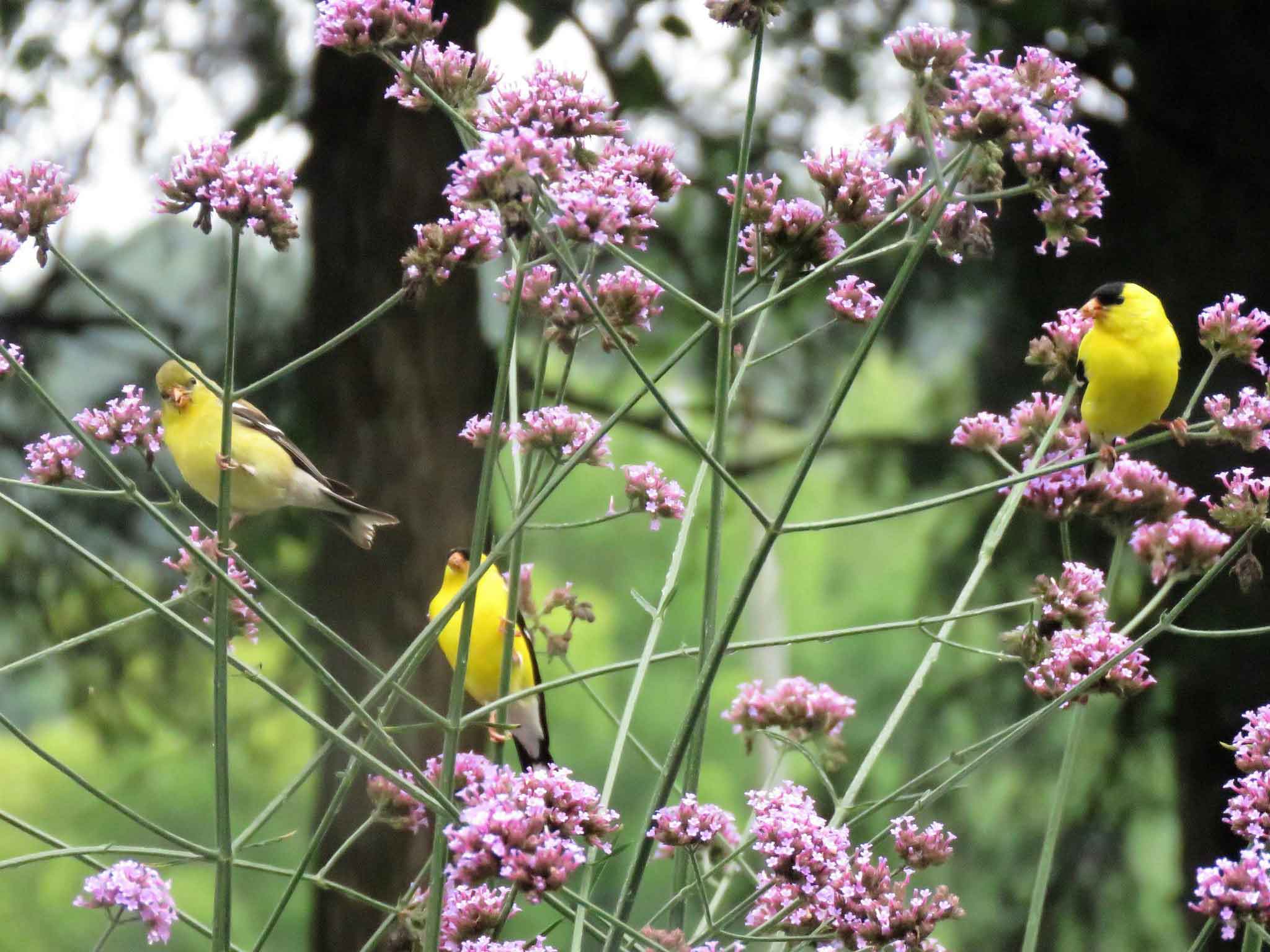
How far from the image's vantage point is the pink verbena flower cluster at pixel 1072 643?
1.75 m

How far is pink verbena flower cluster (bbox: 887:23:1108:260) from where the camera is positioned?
1.48 m

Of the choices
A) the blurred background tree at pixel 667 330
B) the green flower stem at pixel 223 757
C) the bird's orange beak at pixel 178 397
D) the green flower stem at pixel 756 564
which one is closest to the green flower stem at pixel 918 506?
the green flower stem at pixel 756 564

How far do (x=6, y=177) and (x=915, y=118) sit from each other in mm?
1009

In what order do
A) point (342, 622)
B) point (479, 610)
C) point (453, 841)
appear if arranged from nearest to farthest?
1. point (453, 841)
2. point (479, 610)
3. point (342, 622)

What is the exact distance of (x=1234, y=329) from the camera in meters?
1.93

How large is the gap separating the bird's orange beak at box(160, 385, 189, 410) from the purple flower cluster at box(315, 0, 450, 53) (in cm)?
102

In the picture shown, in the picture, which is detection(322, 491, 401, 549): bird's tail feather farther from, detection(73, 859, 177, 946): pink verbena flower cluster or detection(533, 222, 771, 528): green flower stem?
detection(533, 222, 771, 528): green flower stem

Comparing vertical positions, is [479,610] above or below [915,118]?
above

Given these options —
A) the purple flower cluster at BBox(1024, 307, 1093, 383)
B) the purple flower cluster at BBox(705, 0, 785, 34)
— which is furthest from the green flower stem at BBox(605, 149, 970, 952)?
the purple flower cluster at BBox(1024, 307, 1093, 383)

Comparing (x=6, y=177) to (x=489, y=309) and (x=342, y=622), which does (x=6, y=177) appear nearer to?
(x=342, y=622)

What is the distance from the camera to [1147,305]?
8.50 feet

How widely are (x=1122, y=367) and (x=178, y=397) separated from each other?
159 centimetres

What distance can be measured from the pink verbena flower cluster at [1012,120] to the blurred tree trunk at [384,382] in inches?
145

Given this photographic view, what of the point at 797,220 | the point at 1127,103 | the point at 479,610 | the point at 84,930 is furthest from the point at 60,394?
the point at 84,930
